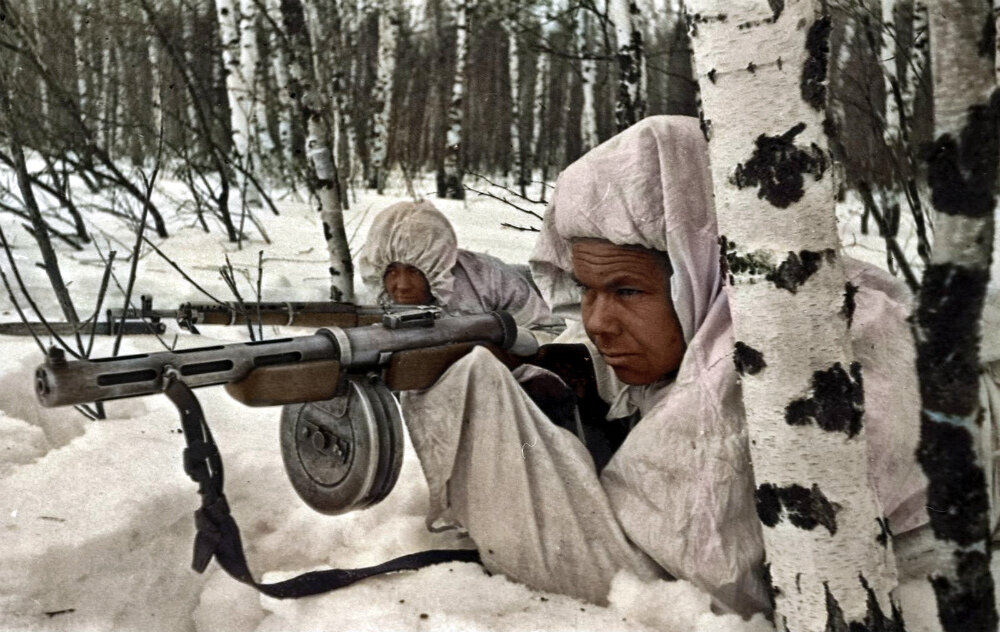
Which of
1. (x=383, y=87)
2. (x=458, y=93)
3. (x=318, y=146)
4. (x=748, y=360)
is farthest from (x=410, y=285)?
(x=383, y=87)

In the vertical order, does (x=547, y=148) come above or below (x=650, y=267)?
above

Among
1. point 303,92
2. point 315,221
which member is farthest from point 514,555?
A: point 315,221

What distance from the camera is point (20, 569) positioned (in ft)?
6.49

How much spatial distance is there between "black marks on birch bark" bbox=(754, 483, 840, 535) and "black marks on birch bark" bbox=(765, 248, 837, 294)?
13.8 inches

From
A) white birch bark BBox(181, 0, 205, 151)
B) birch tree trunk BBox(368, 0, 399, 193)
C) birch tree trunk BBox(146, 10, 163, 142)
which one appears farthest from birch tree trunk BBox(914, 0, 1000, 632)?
birch tree trunk BBox(368, 0, 399, 193)

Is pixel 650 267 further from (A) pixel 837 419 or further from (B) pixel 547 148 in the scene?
(B) pixel 547 148

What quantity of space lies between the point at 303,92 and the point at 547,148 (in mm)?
14272

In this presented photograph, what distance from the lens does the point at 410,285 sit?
458cm

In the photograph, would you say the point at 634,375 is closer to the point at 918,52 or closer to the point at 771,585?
the point at 771,585

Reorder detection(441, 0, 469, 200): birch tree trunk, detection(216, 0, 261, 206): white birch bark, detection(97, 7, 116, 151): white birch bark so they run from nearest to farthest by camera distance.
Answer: detection(97, 7, 116, 151): white birch bark
detection(216, 0, 261, 206): white birch bark
detection(441, 0, 469, 200): birch tree trunk

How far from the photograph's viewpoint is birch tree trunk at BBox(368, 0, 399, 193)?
1289cm

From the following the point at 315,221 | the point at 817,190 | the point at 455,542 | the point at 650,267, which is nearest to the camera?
the point at 817,190

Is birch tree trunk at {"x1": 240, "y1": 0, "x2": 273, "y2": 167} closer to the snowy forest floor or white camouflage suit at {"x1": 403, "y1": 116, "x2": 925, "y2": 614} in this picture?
the snowy forest floor

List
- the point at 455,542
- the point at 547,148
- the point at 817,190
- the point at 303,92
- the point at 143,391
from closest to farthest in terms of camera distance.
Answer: the point at 817,190
the point at 143,391
the point at 455,542
the point at 303,92
the point at 547,148
